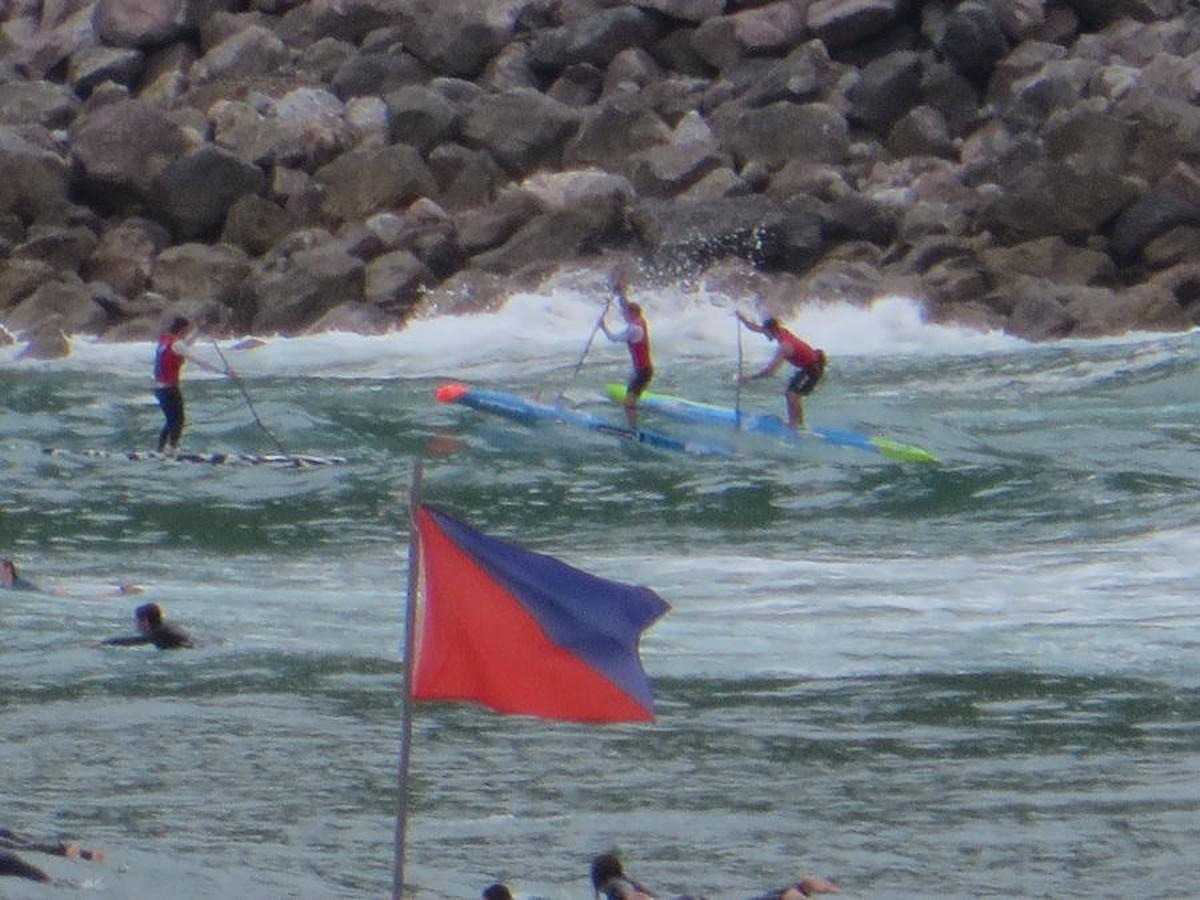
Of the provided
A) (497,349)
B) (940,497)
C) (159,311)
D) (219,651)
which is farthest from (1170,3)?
(219,651)

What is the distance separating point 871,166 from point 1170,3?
5.85m

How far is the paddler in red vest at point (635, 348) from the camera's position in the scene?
21969mm

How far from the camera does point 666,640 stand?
1510cm

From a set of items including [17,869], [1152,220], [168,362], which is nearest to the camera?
[17,869]

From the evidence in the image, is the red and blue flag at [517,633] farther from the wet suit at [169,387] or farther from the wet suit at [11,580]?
the wet suit at [169,387]

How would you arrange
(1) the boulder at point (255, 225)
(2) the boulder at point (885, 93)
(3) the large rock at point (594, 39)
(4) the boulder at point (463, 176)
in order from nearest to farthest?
1. (1) the boulder at point (255, 225)
2. (4) the boulder at point (463, 176)
3. (2) the boulder at point (885, 93)
4. (3) the large rock at point (594, 39)

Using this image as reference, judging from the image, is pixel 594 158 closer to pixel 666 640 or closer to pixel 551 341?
pixel 551 341

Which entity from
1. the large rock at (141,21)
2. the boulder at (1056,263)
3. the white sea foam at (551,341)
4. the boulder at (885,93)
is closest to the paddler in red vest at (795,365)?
the white sea foam at (551,341)

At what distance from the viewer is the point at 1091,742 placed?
41.5 ft

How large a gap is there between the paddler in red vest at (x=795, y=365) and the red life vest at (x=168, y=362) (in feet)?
14.8

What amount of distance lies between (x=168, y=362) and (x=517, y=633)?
527 inches

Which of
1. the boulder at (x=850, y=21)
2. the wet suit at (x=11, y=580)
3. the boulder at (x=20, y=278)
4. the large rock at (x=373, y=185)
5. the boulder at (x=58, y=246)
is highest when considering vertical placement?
the boulder at (x=850, y=21)

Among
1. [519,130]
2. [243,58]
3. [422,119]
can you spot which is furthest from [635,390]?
[243,58]

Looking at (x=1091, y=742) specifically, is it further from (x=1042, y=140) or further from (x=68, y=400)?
(x=1042, y=140)
